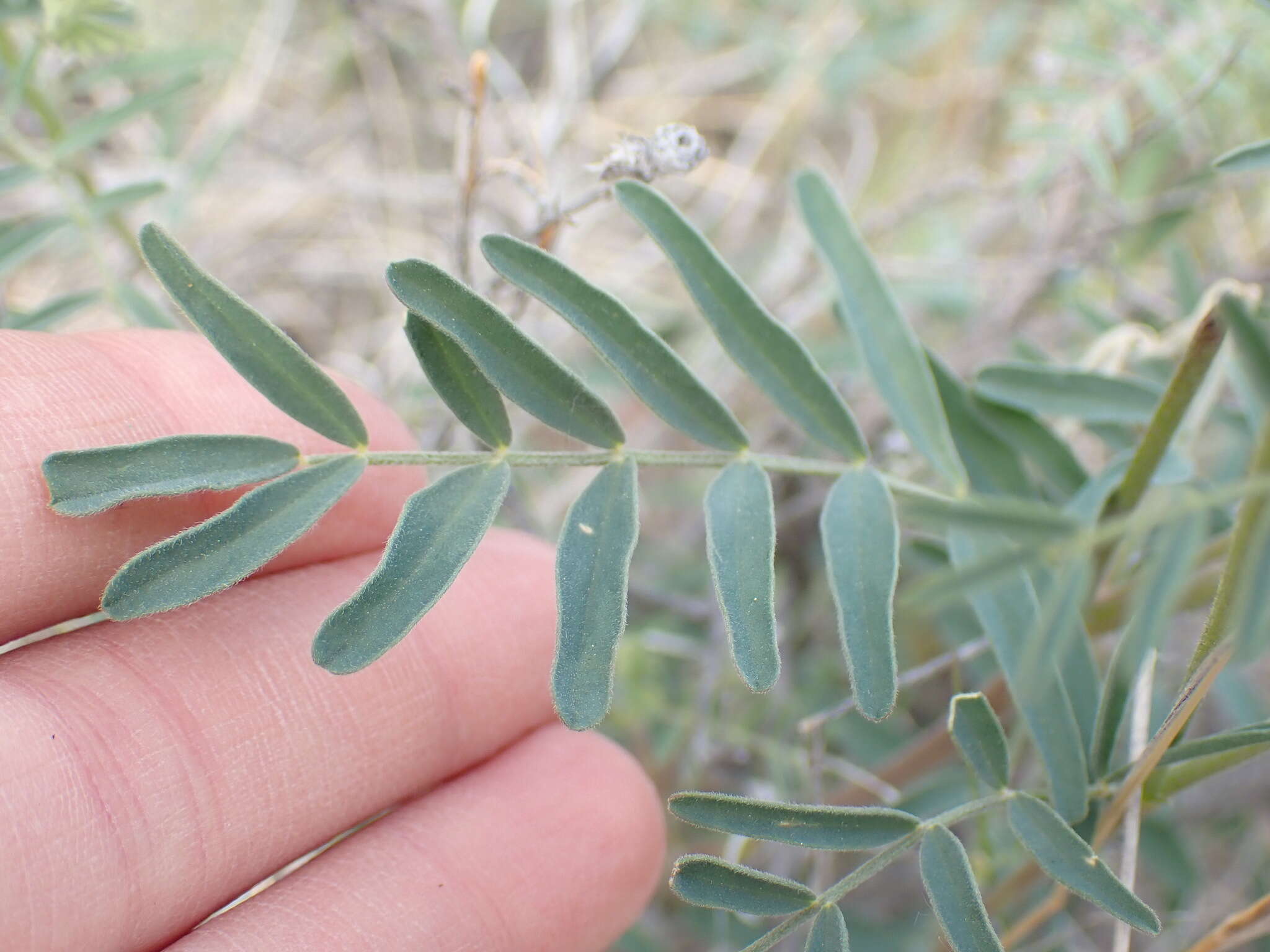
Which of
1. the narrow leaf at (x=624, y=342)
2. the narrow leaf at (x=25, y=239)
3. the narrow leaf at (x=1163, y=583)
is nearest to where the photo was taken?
the narrow leaf at (x=1163, y=583)

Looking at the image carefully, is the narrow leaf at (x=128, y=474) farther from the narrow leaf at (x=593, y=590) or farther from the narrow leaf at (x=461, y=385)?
the narrow leaf at (x=593, y=590)

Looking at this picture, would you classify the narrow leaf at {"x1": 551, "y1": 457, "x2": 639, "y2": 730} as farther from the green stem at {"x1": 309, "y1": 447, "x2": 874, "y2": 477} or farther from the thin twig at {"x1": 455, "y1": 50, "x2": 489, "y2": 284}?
the thin twig at {"x1": 455, "y1": 50, "x2": 489, "y2": 284}

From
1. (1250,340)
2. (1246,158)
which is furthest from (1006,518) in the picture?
(1246,158)

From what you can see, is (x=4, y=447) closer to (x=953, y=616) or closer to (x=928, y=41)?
(x=953, y=616)

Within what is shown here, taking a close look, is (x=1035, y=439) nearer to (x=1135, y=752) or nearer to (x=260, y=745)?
(x=1135, y=752)

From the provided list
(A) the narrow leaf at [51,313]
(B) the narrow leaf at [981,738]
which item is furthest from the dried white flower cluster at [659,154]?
(A) the narrow leaf at [51,313]
